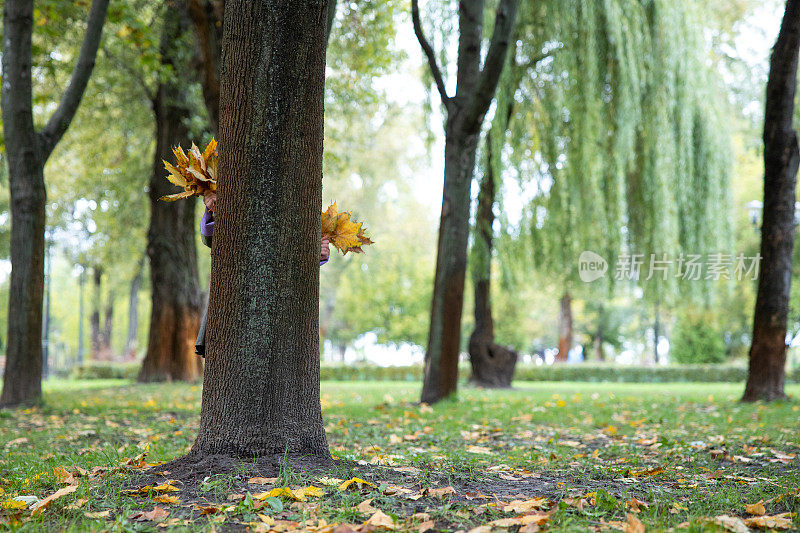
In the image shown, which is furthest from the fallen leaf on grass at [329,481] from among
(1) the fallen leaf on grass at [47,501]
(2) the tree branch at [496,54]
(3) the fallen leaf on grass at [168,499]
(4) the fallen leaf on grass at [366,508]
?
(2) the tree branch at [496,54]

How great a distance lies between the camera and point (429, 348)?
8.89m

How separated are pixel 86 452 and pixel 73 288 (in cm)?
5126

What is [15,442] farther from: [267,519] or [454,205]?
[454,205]

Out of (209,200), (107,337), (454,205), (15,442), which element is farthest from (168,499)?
(107,337)

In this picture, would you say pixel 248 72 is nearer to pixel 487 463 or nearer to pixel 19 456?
pixel 487 463

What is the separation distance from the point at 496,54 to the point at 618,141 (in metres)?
4.00

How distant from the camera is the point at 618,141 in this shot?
10.8 metres

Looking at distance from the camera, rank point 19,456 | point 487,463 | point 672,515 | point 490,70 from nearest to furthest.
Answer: point 672,515 < point 487,463 < point 19,456 < point 490,70

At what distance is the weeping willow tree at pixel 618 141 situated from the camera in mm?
10961

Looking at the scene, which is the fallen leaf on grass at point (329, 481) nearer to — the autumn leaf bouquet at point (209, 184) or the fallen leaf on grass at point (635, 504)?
the fallen leaf on grass at point (635, 504)

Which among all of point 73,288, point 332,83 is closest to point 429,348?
point 332,83

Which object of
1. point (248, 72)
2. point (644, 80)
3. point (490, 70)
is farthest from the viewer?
point (644, 80)

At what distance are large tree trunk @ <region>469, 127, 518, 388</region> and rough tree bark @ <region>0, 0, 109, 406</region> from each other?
662 cm

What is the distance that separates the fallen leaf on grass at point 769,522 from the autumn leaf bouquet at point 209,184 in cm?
249
